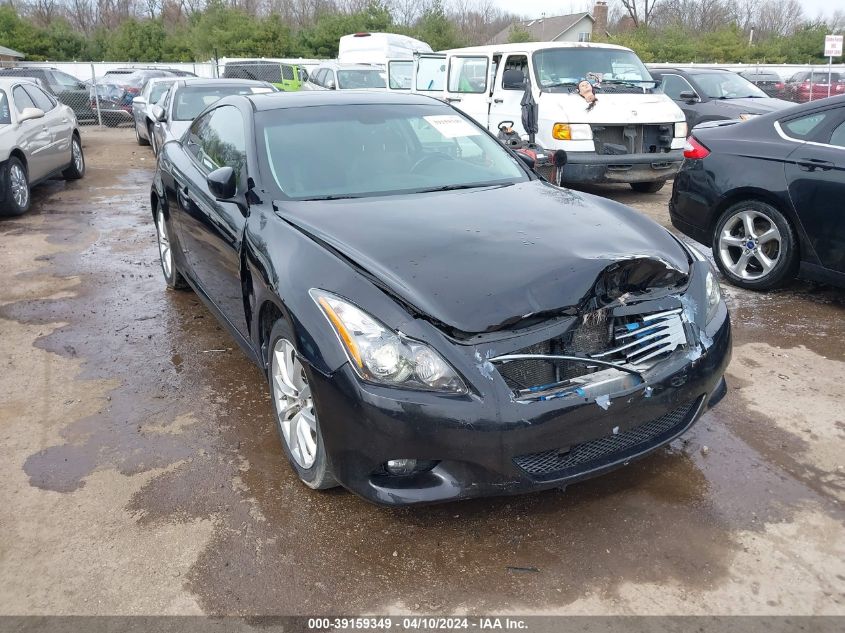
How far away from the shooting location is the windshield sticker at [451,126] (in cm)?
435

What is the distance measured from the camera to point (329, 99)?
172 inches

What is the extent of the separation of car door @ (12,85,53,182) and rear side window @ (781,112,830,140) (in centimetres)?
826

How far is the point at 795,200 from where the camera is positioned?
5.16 metres

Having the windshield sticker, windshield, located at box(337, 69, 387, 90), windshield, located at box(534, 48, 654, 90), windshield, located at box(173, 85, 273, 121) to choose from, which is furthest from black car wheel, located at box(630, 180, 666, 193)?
windshield, located at box(337, 69, 387, 90)

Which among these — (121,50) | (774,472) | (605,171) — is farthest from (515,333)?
(121,50)

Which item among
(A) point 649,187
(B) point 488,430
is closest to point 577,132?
(A) point 649,187

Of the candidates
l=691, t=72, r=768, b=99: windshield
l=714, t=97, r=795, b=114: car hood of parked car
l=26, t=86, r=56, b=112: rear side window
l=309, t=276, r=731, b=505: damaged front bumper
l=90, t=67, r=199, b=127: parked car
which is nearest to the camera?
l=309, t=276, r=731, b=505: damaged front bumper

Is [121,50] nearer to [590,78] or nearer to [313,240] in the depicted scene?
[590,78]

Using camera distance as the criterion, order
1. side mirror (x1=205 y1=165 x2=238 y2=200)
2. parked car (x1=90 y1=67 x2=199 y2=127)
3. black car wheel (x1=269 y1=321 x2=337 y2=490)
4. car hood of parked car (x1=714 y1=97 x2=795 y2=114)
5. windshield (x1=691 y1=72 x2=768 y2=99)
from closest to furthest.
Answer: black car wheel (x1=269 y1=321 x2=337 y2=490), side mirror (x1=205 y1=165 x2=238 y2=200), car hood of parked car (x1=714 y1=97 x2=795 y2=114), windshield (x1=691 y1=72 x2=768 y2=99), parked car (x1=90 y1=67 x2=199 y2=127)

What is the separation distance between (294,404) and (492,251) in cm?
107

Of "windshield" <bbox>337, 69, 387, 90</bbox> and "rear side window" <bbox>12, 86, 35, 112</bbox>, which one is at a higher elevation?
"windshield" <bbox>337, 69, 387, 90</bbox>

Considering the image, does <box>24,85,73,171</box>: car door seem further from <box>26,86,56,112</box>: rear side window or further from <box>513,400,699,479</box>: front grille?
<box>513,400,699,479</box>: front grille

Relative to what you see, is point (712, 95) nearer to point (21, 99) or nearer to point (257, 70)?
point (21, 99)

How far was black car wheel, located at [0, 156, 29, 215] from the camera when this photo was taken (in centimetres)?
859
